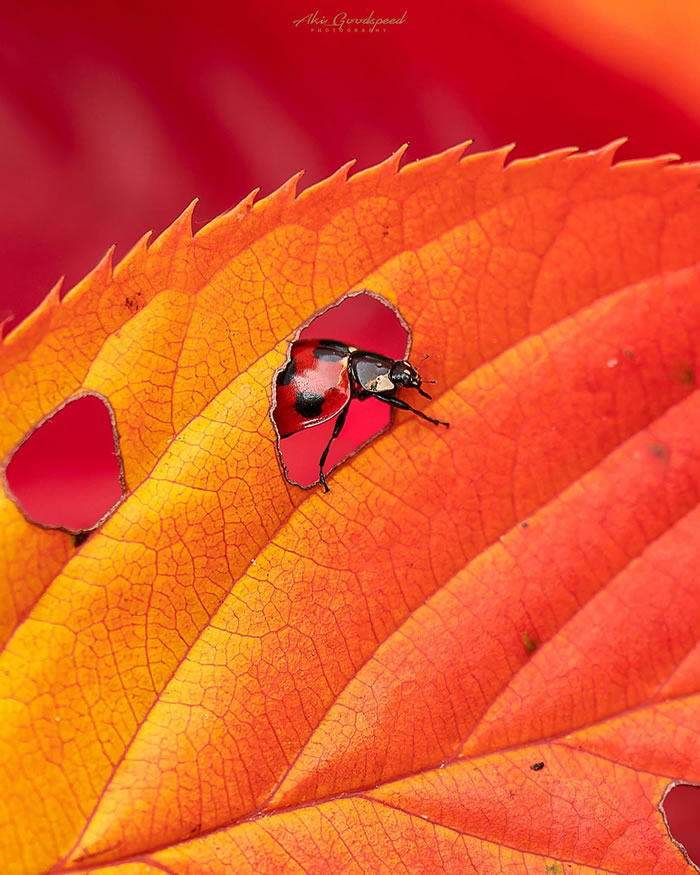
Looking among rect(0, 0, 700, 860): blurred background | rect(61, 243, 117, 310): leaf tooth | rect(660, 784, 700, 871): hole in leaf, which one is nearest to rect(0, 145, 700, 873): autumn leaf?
rect(61, 243, 117, 310): leaf tooth

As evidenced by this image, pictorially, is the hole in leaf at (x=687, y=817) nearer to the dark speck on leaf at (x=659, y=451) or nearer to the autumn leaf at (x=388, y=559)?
the autumn leaf at (x=388, y=559)

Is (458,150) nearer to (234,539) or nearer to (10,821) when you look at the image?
(234,539)

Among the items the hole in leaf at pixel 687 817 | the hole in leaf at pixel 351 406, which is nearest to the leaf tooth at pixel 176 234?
the hole in leaf at pixel 351 406

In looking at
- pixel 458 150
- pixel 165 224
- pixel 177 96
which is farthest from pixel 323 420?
pixel 177 96

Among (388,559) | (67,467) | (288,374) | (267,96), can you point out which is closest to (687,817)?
(388,559)

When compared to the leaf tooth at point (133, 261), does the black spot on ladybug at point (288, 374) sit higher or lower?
lower
